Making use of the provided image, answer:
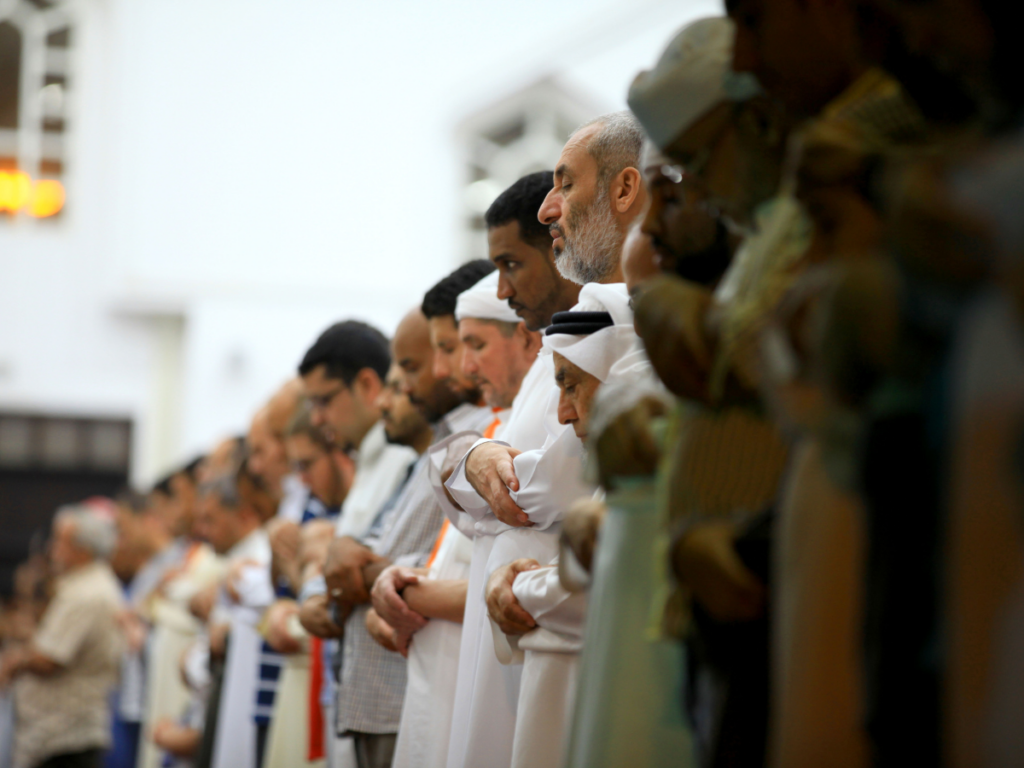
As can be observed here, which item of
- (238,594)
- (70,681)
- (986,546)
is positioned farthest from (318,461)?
(986,546)

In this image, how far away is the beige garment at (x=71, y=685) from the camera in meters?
7.92

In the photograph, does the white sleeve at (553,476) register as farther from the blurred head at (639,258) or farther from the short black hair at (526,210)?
the blurred head at (639,258)

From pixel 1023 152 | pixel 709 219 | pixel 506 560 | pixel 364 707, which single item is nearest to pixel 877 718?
pixel 1023 152

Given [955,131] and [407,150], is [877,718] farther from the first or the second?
[407,150]

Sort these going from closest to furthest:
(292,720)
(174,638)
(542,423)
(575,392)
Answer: (575,392), (542,423), (292,720), (174,638)

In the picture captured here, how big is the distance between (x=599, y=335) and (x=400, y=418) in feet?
6.40

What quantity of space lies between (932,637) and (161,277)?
1319cm

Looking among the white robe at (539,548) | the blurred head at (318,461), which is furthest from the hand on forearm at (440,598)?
the blurred head at (318,461)

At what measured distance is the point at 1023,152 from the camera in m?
1.07

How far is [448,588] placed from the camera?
3584 mm

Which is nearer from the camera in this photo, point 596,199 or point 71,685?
point 596,199

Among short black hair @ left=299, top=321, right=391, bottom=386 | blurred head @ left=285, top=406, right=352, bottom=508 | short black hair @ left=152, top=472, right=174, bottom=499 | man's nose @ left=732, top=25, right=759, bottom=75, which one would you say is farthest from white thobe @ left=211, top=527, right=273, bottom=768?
man's nose @ left=732, top=25, right=759, bottom=75

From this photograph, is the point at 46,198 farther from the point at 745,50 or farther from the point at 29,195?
the point at 745,50

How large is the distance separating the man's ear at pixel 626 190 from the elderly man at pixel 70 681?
608 cm
